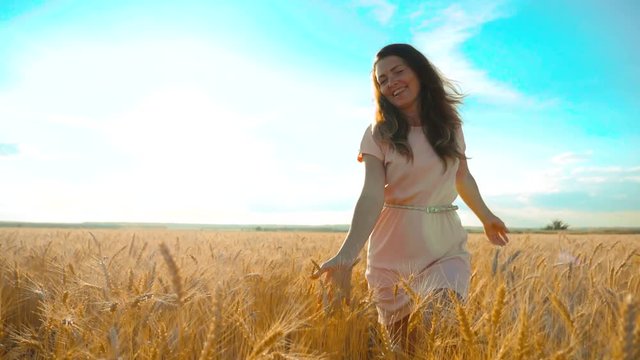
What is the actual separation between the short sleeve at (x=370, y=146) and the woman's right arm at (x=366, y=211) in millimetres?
22

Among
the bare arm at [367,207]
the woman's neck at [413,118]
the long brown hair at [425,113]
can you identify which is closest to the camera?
the bare arm at [367,207]

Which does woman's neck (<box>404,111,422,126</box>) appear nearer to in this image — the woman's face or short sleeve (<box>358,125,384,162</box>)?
the woman's face

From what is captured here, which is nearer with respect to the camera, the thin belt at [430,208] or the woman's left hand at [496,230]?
the thin belt at [430,208]

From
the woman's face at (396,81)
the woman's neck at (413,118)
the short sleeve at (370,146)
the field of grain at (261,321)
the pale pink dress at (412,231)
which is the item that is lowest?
the field of grain at (261,321)

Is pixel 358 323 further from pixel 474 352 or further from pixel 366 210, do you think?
pixel 474 352

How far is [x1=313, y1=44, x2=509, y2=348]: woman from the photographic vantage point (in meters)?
2.45

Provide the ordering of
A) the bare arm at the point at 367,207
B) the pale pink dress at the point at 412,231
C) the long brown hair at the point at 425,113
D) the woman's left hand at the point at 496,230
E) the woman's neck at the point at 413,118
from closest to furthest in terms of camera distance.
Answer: the bare arm at the point at 367,207, the pale pink dress at the point at 412,231, the long brown hair at the point at 425,113, the woman's neck at the point at 413,118, the woman's left hand at the point at 496,230

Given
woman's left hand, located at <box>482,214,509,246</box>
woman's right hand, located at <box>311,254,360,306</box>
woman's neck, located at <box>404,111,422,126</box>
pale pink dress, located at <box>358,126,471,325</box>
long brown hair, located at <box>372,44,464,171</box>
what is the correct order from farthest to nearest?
woman's left hand, located at <box>482,214,509,246</box>, woman's neck, located at <box>404,111,422,126</box>, long brown hair, located at <box>372,44,464,171</box>, pale pink dress, located at <box>358,126,471,325</box>, woman's right hand, located at <box>311,254,360,306</box>

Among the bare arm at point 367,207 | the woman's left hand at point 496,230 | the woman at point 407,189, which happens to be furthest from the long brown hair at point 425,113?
the woman's left hand at point 496,230

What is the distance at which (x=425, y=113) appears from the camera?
283cm

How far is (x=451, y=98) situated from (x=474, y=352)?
1.89 m

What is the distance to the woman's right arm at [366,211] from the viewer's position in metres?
2.24

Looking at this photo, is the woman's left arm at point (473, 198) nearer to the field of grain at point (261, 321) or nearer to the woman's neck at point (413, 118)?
the field of grain at point (261, 321)

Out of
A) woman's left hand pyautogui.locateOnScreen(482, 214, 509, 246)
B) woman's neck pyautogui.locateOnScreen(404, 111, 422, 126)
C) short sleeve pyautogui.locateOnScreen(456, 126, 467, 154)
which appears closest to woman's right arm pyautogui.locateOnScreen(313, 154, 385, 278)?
woman's neck pyautogui.locateOnScreen(404, 111, 422, 126)
